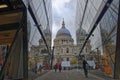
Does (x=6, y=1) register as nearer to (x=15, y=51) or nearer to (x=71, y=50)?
(x=15, y=51)

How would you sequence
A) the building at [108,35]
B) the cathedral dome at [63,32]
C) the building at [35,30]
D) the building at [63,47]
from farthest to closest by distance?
the cathedral dome at [63,32] < the building at [63,47] < the building at [35,30] < the building at [108,35]

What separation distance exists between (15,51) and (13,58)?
1.50 ft

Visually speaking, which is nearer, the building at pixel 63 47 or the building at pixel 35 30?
the building at pixel 35 30

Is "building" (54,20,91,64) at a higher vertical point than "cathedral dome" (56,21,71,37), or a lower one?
lower

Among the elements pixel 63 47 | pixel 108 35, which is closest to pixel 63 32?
pixel 63 47

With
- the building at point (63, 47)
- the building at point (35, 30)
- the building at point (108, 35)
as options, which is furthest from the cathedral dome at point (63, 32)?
the building at point (108, 35)

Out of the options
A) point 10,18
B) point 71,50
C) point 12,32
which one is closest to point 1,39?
point 12,32

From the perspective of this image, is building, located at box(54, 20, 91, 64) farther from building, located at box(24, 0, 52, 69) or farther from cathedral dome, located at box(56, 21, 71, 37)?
building, located at box(24, 0, 52, 69)

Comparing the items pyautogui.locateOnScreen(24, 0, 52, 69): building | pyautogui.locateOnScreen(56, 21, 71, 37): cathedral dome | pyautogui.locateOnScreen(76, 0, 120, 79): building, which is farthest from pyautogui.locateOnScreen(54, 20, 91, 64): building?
pyautogui.locateOnScreen(76, 0, 120, 79): building

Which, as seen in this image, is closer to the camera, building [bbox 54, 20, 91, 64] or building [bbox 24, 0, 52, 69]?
building [bbox 24, 0, 52, 69]

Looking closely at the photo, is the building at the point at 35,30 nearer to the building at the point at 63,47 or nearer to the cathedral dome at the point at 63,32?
the building at the point at 63,47

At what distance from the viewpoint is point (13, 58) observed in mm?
12992

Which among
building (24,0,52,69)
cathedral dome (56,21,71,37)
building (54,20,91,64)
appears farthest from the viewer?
cathedral dome (56,21,71,37)

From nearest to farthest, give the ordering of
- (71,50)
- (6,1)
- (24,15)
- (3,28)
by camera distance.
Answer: (6,1) < (24,15) < (3,28) < (71,50)
